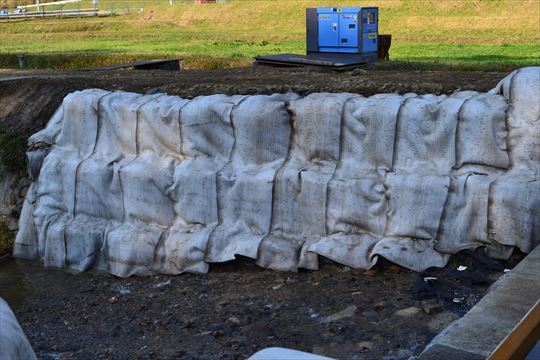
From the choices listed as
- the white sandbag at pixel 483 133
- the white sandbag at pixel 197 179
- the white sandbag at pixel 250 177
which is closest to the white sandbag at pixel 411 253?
the white sandbag at pixel 483 133

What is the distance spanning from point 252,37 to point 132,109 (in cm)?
2235

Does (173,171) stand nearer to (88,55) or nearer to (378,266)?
(378,266)

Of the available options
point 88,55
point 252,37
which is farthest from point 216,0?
point 88,55

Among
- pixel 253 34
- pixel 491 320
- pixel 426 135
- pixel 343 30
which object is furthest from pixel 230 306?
pixel 253 34

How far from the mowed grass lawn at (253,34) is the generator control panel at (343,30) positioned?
1.24 meters

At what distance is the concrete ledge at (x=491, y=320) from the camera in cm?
449

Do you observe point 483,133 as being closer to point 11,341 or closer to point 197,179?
point 197,179

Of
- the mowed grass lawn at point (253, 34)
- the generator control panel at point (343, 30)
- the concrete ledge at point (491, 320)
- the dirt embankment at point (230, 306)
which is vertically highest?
the generator control panel at point (343, 30)

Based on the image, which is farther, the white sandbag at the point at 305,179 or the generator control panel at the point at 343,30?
the generator control panel at the point at 343,30

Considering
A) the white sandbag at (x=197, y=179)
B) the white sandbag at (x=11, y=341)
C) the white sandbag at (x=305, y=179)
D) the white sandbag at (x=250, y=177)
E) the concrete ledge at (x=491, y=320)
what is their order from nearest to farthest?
1. the white sandbag at (x=11, y=341)
2. the concrete ledge at (x=491, y=320)
3. the white sandbag at (x=305, y=179)
4. the white sandbag at (x=250, y=177)
5. the white sandbag at (x=197, y=179)

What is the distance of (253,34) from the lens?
33500 millimetres

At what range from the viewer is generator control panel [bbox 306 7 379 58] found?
50.2 feet

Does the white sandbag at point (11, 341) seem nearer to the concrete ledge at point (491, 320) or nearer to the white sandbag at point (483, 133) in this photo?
the concrete ledge at point (491, 320)

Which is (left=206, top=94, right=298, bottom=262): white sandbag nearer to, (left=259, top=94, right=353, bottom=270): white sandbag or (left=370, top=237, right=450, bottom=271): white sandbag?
(left=259, top=94, right=353, bottom=270): white sandbag
